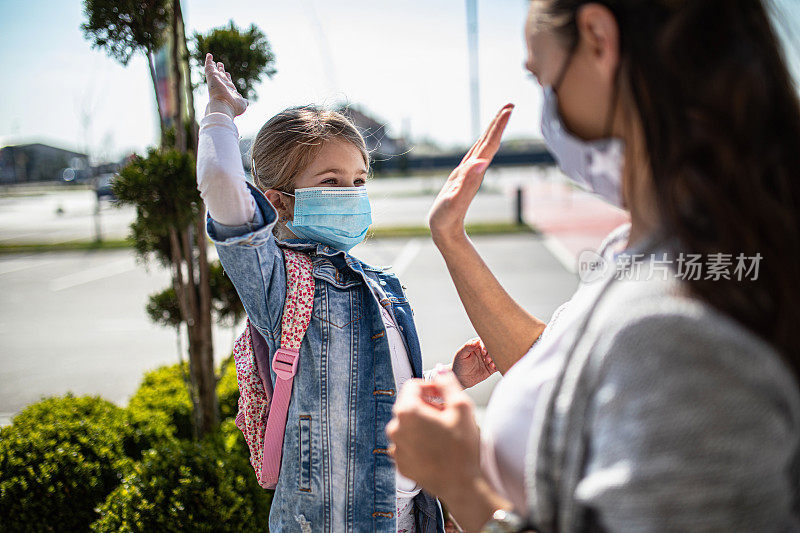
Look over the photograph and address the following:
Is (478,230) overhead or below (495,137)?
below

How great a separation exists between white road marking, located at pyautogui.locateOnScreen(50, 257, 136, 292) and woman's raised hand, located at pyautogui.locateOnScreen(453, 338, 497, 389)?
1066 cm

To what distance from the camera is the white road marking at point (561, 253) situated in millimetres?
11234

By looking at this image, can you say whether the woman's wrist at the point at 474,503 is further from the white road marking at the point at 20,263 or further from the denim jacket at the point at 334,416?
the white road marking at the point at 20,263

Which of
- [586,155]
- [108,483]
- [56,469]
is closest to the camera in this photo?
[586,155]

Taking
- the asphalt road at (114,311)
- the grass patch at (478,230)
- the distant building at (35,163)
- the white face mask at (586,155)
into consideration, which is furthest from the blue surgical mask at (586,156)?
the distant building at (35,163)

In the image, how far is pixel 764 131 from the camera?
2.60 feet

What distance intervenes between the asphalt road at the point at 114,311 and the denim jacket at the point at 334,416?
3.54 metres

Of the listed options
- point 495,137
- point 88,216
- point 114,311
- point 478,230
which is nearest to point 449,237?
point 495,137

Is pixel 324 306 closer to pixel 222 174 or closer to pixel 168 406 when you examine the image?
pixel 222 174

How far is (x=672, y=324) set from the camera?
750mm

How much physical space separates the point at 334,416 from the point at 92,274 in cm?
1205

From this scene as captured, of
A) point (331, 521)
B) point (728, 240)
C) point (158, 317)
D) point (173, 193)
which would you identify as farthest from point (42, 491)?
point (728, 240)

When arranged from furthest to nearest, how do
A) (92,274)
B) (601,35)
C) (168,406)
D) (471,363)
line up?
(92,274) < (168,406) < (471,363) < (601,35)

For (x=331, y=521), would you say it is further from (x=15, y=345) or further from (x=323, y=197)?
(x=15, y=345)
